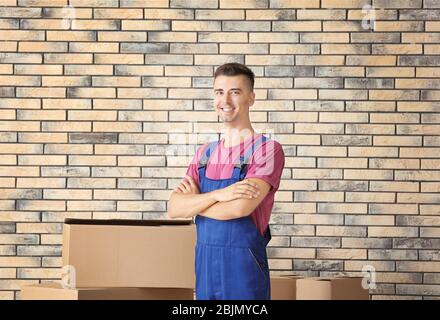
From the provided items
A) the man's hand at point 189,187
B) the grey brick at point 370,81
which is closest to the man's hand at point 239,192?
the man's hand at point 189,187

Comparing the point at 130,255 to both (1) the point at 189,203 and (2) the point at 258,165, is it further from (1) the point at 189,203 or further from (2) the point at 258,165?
(2) the point at 258,165

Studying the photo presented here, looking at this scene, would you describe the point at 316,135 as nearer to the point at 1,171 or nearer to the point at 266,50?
the point at 266,50

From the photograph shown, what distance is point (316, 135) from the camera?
206 inches

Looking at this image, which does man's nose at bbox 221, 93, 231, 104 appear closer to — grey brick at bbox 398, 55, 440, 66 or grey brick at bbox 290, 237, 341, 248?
grey brick at bbox 290, 237, 341, 248

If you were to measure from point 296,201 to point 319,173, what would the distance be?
0.21 m

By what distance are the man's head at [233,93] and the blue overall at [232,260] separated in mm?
139

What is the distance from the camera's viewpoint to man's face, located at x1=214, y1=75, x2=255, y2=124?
3621 mm

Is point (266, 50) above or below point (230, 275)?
above

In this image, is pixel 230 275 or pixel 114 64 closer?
pixel 230 275

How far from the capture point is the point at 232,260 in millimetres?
3496

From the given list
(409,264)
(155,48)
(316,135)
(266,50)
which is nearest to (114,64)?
(155,48)

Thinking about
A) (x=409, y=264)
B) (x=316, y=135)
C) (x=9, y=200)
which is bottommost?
(x=409, y=264)

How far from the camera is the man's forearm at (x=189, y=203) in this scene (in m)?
3.61

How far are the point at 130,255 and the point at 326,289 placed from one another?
1.21 m
